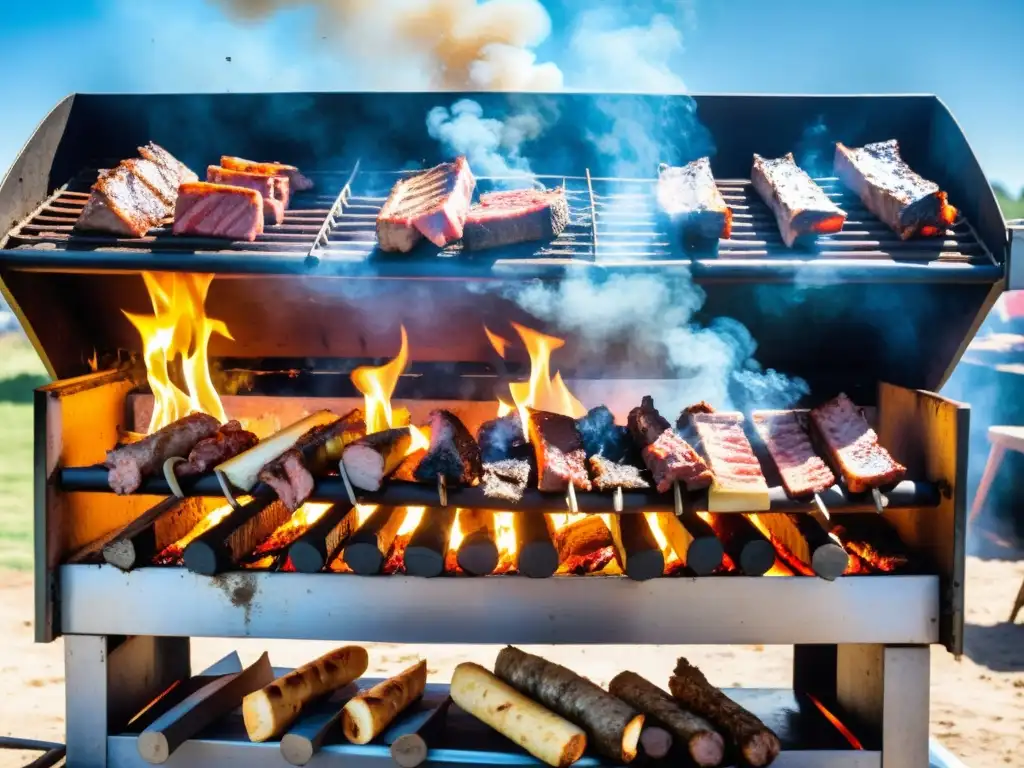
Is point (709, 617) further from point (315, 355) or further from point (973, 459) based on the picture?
point (973, 459)

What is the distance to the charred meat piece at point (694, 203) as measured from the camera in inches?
115

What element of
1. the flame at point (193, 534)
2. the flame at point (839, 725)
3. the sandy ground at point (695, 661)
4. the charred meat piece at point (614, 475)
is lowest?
the sandy ground at point (695, 661)

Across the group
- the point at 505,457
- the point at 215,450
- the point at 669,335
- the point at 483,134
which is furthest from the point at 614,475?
the point at 483,134

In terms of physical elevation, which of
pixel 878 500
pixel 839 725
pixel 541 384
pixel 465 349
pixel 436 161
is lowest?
pixel 839 725

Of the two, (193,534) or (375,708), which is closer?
(375,708)

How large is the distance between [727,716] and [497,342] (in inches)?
67.4

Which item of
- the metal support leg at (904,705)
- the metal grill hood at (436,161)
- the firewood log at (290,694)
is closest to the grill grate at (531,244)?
the metal grill hood at (436,161)

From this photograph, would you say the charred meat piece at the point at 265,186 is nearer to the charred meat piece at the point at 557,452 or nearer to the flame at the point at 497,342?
the flame at the point at 497,342

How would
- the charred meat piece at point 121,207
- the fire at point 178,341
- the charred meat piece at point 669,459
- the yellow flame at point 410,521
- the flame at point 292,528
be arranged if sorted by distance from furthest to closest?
the fire at point 178,341 < the yellow flame at point 410,521 < the flame at point 292,528 < the charred meat piece at point 121,207 < the charred meat piece at point 669,459

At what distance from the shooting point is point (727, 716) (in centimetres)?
292

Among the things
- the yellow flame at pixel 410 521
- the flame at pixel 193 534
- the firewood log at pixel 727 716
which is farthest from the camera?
the yellow flame at pixel 410 521

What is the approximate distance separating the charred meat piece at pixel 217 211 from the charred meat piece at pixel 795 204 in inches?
74.2

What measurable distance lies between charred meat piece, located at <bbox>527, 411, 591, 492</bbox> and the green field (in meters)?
5.25

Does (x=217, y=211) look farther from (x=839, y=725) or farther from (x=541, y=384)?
(x=839, y=725)
